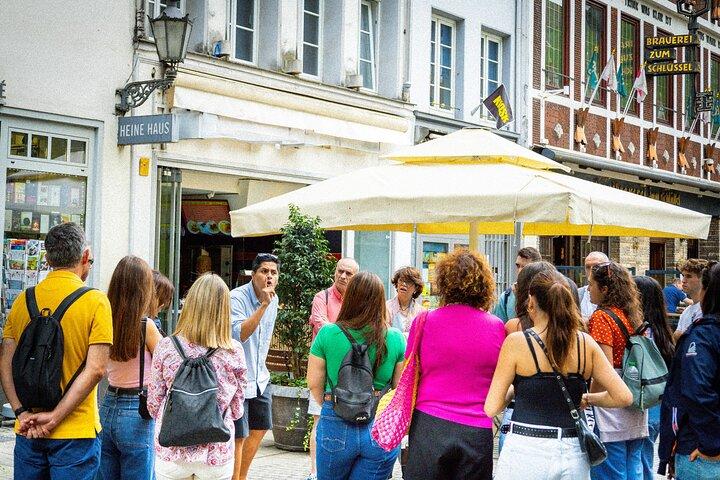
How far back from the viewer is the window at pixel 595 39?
2361cm

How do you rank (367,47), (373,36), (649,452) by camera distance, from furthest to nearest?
(373,36), (367,47), (649,452)

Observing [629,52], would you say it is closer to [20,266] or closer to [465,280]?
[20,266]

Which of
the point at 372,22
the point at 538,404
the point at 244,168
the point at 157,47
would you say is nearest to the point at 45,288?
the point at 538,404

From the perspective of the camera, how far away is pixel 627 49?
83.4 ft

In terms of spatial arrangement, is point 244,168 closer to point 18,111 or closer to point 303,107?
point 303,107

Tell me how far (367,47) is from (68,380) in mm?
12990

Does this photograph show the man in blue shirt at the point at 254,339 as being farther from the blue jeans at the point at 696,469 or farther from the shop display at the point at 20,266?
the shop display at the point at 20,266

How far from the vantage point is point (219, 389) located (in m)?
5.61

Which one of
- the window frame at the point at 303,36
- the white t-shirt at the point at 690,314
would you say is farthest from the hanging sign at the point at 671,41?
the white t-shirt at the point at 690,314

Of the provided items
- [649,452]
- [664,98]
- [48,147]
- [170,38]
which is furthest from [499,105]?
[649,452]

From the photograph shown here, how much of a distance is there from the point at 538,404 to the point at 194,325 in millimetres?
1773

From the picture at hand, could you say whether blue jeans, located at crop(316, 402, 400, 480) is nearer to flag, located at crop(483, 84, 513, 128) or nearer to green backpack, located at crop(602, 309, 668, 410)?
green backpack, located at crop(602, 309, 668, 410)

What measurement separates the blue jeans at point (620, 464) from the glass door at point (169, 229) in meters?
8.08

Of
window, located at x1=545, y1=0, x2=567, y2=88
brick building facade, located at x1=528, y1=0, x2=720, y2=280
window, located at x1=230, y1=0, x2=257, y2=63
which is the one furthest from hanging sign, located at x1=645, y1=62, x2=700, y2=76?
window, located at x1=230, y1=0, x2=257, y2=63
